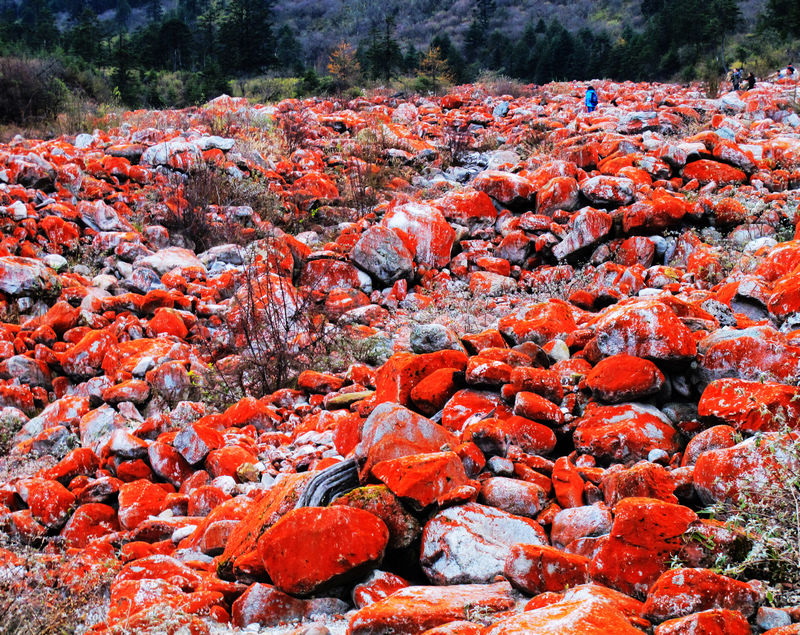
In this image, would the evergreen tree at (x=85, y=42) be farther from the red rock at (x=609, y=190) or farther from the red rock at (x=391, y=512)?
the red rock at (x=391, y=512)

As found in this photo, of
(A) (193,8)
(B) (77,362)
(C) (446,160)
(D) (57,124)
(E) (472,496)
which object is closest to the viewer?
(E) (472,496)

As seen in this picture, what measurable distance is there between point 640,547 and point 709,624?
57 centimetres

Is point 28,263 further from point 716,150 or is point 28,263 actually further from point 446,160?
point 716,150

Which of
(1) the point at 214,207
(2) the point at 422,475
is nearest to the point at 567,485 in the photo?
(2) the point at 422,475

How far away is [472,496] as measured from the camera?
2.73 m

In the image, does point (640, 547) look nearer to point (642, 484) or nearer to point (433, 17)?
point (642, 484)

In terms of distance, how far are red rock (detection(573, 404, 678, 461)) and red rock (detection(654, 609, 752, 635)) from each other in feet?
4.75

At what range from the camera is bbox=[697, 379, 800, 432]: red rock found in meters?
2.66

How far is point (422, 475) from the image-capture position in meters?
2.69

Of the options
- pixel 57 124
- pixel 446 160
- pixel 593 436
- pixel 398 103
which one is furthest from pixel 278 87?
pixel 593 436

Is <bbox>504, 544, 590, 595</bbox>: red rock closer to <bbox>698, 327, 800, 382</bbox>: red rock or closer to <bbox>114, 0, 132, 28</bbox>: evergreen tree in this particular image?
<bbox>698, 327, 800, 382</bbox>: red rock

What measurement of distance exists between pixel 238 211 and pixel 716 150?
661 cm

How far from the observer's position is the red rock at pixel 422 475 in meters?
2.65

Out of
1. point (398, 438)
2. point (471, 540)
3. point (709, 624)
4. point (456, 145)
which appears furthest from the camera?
point (456, 145)
